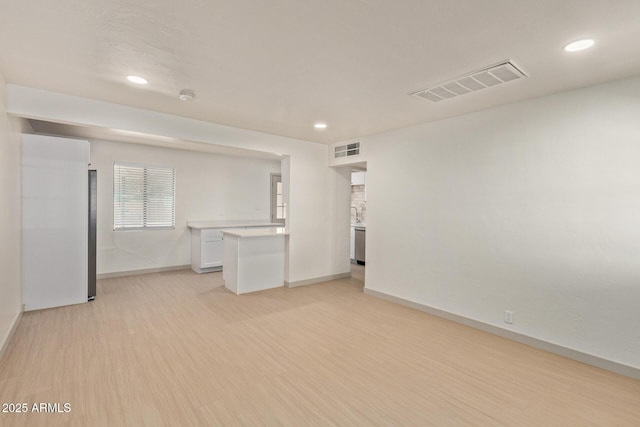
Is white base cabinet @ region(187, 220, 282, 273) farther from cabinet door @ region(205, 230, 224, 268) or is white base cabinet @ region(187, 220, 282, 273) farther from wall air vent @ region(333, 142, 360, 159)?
wall air vent @ region(333, 142, 360, 159)

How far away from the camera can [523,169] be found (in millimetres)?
3176

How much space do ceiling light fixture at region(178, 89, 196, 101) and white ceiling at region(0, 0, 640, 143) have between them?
2.1 inches

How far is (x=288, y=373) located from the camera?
248cm

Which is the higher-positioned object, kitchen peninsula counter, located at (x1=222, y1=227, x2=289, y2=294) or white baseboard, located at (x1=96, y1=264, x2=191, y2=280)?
kitchen peninsula counter, located at (x1=222, y1=227, x2=289, y2=294)

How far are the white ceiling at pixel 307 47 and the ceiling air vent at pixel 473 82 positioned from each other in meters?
0.10

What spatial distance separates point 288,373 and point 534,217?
2889 millimetres

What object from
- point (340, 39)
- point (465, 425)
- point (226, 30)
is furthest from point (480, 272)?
point (226, 30)

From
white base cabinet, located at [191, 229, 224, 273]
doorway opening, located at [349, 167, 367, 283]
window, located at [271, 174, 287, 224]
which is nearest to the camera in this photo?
white base cabinet, located at [191, 229, 224, 273]

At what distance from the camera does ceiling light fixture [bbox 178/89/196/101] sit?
303 centimetres

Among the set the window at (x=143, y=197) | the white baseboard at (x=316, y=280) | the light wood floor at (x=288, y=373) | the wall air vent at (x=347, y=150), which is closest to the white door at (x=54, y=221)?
the light wood floor at (x=288, y=373)

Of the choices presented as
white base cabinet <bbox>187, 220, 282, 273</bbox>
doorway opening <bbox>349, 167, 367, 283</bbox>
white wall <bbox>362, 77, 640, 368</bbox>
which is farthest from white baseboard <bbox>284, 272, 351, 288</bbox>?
white base cabinet <bbox>187, 220, 282, 273</bbox>

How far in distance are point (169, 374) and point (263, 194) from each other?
5289 millimetres

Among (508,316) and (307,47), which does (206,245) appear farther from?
(508,316)

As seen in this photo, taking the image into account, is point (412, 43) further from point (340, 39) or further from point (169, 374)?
point (169, 374)
